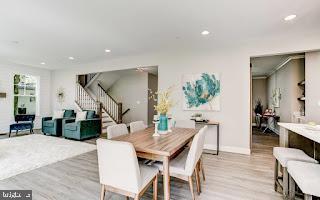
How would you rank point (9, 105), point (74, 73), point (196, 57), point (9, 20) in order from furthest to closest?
point (74, 73) < point (9, 105) < point (196, 57) < point (9, 20)

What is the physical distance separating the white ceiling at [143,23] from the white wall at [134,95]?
139 inches

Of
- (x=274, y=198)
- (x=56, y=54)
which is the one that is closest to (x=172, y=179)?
(x=274, y=198)

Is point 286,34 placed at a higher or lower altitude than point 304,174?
higher

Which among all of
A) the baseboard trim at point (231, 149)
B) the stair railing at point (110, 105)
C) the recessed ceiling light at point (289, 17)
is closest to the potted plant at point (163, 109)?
the baseboard trim at point (231, 149)

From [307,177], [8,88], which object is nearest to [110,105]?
[8,88]

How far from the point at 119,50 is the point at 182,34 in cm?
206

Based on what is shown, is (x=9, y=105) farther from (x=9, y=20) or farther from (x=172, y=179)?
(x=172, y=179)

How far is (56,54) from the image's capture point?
203 inches

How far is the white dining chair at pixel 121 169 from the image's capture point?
1508mm

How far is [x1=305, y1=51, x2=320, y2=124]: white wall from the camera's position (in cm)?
371

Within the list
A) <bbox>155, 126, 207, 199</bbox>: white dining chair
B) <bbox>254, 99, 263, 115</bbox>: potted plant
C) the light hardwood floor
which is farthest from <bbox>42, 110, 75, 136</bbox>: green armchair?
<bbox>254, 99, 263, 115</bbox>: potted plant

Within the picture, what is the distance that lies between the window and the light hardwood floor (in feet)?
16.6

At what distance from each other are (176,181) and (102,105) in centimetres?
502

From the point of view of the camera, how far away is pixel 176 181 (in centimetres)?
258
